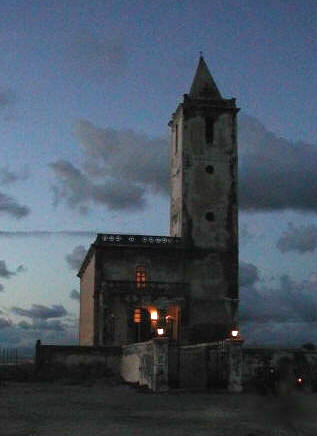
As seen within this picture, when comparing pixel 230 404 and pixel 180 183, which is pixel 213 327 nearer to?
pixel 180 183

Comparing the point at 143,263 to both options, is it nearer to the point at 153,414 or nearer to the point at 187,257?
the point at 187,257

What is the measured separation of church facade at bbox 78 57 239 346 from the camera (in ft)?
153

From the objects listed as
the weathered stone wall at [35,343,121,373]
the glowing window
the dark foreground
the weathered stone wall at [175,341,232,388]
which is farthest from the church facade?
the dark foreground

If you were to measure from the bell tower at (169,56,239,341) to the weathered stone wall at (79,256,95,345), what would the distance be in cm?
686

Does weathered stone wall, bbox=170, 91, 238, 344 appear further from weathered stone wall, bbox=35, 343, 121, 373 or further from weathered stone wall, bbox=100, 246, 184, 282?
weathered stone wall, bbox=35, 343, 121, 373

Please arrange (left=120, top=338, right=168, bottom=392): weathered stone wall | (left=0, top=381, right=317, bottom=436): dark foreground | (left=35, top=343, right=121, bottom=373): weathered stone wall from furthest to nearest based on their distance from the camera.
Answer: (left=35, top=343, right=121, bottom=373): weathered stone wall, (left=120, top=338, right=168, bottom=392): weathered stone wall, (left=0, top=381, right=317, bottom=436): dark foreground

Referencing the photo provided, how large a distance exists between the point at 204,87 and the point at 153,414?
35.6 m

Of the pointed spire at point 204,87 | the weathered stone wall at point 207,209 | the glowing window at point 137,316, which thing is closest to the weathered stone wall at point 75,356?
the glowing window at point 137,316

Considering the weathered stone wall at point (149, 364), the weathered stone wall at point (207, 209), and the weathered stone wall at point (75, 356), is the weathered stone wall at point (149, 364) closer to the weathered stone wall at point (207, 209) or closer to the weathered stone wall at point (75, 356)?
the weathered stone wall at point (75, 356)

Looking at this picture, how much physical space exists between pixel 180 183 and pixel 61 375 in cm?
1784

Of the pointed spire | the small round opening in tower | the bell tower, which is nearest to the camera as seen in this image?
the bell tower

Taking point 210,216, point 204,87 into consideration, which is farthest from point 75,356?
point 204,87

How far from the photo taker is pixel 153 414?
22.0m

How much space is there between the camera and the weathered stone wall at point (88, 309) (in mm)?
48984
